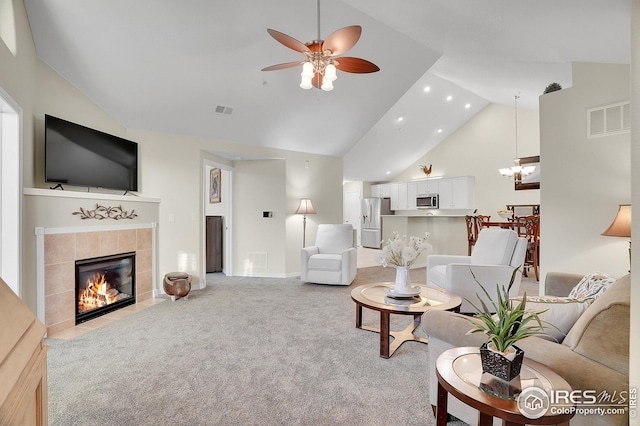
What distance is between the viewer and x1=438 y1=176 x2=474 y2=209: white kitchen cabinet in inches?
306

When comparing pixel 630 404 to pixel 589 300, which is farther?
pixel 589 300

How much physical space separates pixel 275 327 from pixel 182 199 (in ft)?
8.38

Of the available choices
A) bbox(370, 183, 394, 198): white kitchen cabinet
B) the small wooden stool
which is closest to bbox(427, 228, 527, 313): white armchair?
the small wooden stool

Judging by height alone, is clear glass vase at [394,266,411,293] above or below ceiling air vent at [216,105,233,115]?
below

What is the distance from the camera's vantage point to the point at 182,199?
4.70m

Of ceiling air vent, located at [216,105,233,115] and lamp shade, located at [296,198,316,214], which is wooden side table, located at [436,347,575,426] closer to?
ceiling air vent, located at [216,105,233,115]

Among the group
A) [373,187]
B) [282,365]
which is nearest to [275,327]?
[282,365]

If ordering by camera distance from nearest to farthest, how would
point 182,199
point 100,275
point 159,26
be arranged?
point 159,26 → point 100,275 → point 182,199

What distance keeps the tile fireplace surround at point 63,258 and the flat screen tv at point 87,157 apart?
1.73 feet

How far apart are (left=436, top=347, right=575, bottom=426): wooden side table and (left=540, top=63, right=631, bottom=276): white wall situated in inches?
111

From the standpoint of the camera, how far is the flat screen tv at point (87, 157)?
3.15m

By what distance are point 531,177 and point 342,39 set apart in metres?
6.03

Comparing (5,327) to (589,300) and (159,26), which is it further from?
(159,26)

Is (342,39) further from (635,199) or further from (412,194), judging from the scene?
(412,194)
